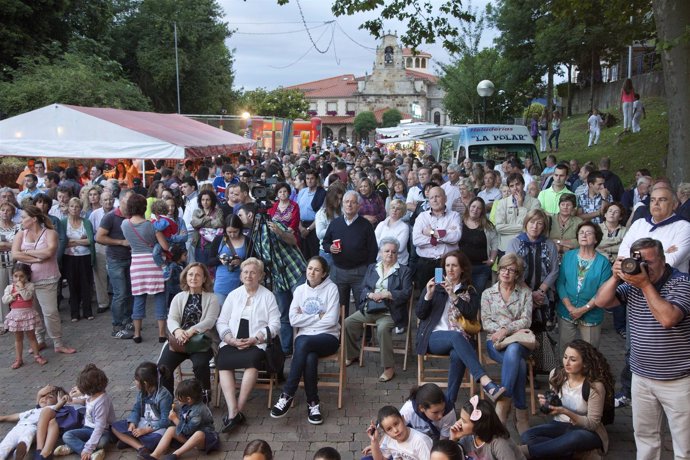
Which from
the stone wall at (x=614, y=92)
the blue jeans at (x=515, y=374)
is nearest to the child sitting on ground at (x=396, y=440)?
the blue jeans at (x=515, y=374)

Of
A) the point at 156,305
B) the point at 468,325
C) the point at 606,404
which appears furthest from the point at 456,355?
the point at 156,305

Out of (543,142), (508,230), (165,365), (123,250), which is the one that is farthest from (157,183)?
(543,142)

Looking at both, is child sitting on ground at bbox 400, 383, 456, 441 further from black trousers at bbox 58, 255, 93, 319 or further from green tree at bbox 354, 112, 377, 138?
green tree at bbox 354, 112, 377, 138

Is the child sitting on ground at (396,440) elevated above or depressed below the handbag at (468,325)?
below

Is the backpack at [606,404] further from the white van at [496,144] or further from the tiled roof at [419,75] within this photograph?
the tiled roof at [419,75]

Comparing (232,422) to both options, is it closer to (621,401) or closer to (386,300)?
(386,300)

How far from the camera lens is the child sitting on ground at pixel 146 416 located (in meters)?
4.75

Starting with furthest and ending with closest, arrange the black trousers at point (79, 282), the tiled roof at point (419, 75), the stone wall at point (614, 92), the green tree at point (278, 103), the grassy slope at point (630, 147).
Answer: the tiled roof at point (419, 75), the green tree at point (278, 103), the stone wall at point (614, 92), the grassy slope at point (630, 147), the black trousers at point (79, 282)

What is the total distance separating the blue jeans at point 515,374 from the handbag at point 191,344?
2645mm

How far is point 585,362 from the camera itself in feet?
14.5

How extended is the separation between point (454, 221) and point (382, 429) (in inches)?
128

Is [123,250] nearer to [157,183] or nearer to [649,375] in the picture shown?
[157,183]

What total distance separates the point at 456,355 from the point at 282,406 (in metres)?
1.58

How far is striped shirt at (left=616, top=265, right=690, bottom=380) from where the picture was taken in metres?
3.67
